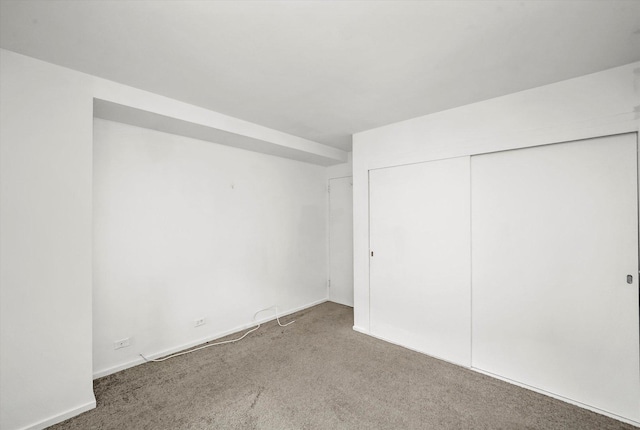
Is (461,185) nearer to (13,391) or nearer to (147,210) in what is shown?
(147,210)

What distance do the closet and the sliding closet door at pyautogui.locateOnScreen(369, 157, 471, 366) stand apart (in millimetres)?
11

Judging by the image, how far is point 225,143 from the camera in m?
3.24

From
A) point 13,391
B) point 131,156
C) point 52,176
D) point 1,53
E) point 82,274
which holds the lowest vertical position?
point 13,391

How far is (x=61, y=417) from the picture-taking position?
183 cm

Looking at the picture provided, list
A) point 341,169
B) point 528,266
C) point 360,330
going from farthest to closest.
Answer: point 341,169
point 360,330
point 528,266

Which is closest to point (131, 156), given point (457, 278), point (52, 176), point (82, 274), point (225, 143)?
point (52, 176)

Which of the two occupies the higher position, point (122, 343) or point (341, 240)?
point (341, 240)

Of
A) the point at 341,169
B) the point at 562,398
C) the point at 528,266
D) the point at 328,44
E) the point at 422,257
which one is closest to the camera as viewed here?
the point at 328,44

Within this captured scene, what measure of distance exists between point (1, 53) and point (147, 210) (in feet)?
4.72

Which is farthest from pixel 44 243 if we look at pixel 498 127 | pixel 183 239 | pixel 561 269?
pixel 561 269

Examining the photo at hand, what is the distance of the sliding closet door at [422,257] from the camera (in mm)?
2582

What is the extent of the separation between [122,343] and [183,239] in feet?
3.62

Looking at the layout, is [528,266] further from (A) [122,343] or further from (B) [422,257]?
(A) [122,343]

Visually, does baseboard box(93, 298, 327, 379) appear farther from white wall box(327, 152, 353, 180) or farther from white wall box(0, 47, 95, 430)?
white wall box(327, 152, 353, 180)
